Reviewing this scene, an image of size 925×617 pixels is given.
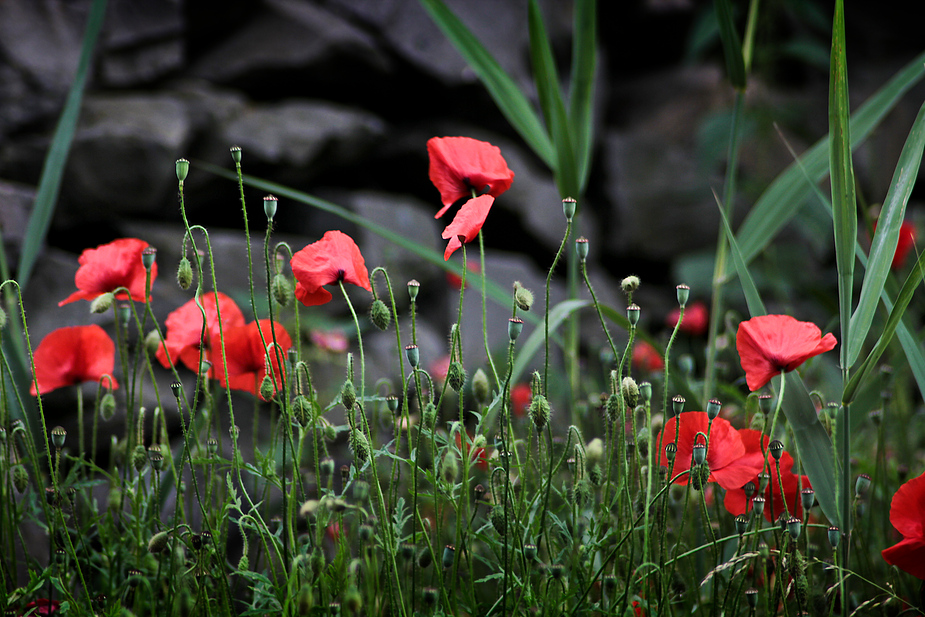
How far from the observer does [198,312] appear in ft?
2.18

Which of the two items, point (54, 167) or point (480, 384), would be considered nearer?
point (480, 384)

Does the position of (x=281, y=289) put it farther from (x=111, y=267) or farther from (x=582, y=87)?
(x=582, y=87)

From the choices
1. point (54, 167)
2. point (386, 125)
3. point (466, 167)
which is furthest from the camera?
point (386, 125)

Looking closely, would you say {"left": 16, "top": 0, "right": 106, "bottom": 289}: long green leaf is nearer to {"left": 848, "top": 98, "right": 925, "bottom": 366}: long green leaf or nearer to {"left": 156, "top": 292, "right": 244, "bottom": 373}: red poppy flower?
{"left": 156, "top": 292, "right": 244, "bottom": 373}: red poppy flower

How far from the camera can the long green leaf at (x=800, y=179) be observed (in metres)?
0.77

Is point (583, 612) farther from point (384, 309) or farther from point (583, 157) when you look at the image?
point (583, 157)

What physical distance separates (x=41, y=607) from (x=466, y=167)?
0.53 metres

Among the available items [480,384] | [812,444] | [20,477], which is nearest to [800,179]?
[812,444]

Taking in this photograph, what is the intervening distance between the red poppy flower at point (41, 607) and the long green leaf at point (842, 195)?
0.65 metres

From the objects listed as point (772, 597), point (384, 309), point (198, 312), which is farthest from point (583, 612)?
point (198, 312)

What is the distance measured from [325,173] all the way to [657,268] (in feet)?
5.16

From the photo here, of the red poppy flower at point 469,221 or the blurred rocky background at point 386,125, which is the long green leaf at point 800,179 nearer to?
the red poppy flower at point 469,221

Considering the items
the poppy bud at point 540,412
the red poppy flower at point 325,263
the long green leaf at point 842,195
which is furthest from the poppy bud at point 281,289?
the long green leaf at point 842,195

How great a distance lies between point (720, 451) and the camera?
55 cm
